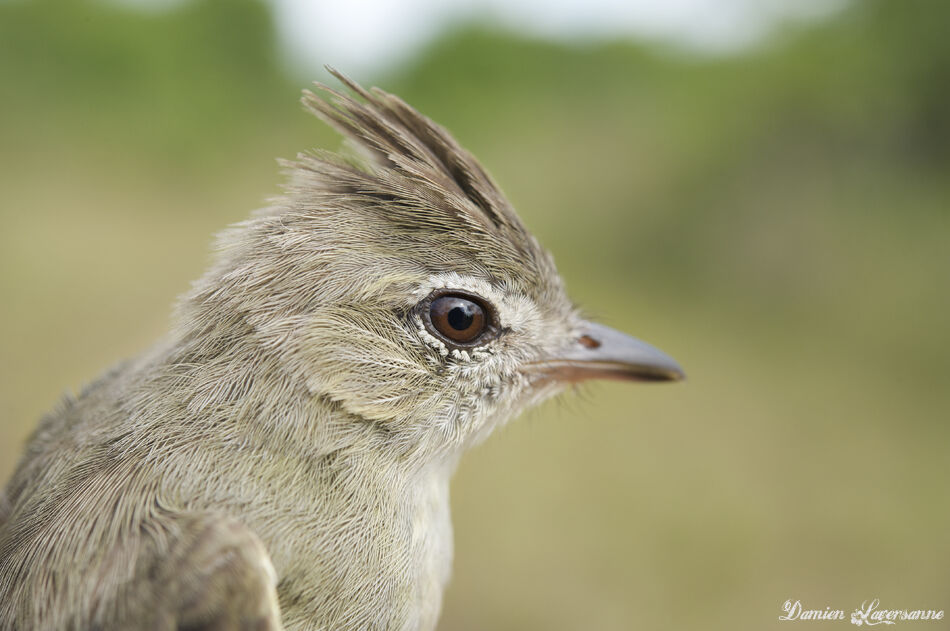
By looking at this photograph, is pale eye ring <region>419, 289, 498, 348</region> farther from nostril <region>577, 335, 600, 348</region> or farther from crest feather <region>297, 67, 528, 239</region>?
nostril <region>577, 335, 600, 348</region>

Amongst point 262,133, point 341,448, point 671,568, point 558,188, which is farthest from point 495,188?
point 262,133

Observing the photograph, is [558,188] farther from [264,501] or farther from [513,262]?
[264,501]

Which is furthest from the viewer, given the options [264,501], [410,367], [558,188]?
[558,188]

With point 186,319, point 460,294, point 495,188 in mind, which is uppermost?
point 495,188

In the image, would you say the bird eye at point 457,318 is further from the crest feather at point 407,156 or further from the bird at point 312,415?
the crest feather at point 407,156
